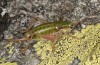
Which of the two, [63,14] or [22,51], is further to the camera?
[63,14]

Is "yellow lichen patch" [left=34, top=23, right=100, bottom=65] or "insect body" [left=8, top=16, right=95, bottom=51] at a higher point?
"insect body" [left=8, top=16, right=95, bottom=51]

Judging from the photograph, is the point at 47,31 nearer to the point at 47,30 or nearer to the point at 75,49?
the point at 47,30

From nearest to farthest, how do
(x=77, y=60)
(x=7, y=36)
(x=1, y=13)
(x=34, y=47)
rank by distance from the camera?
(x=77, y=60) < (x=34, y=47) < (x=7, y=36) < (x=1, y=13)

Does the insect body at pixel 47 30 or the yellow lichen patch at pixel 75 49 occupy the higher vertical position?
the insect body at pixel 47 30

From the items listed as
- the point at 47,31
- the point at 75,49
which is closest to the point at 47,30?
the point at 47,31

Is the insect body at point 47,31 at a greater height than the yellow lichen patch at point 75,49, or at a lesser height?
greater

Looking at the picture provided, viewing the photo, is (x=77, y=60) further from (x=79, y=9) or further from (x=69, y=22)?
(x=79, y=9)

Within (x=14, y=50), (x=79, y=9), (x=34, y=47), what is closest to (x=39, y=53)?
(x=34, y=47)

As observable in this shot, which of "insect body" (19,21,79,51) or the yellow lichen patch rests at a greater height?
"insect body" (19,21,79,51)
